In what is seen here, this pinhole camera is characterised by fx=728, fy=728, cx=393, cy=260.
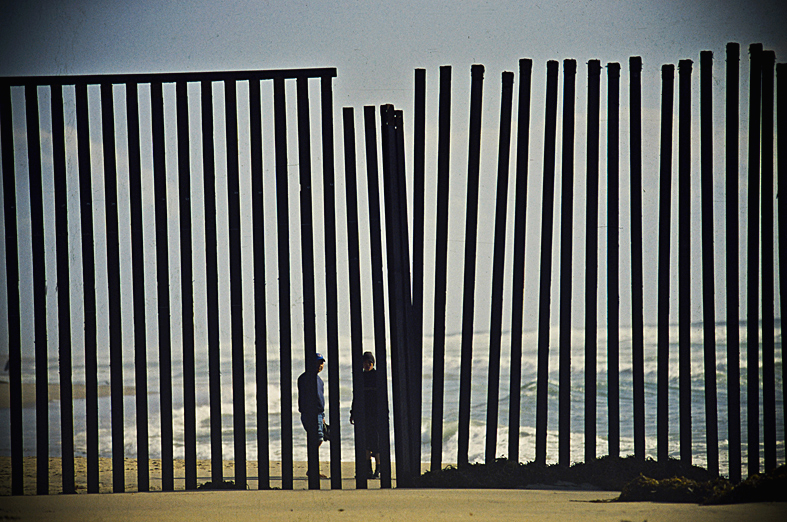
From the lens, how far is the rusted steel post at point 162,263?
512cm

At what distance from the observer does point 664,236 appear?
17.4ft

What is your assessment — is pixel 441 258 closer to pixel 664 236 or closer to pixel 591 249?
pixel 591 249

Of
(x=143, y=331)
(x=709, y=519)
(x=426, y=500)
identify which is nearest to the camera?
(x=709, y=519)

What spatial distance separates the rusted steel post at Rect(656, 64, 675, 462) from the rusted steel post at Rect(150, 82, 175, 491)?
3.47 meters

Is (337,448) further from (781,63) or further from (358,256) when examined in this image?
(781,63)

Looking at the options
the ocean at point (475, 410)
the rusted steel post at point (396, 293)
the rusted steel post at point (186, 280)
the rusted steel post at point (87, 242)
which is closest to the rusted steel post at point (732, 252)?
the rusted steel post at point (396, 293)

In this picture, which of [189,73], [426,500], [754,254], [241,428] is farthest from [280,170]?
[754,254]

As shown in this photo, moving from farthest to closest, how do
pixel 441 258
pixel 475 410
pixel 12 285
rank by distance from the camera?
pixel 475 410 → pixel 441 258 → pixel 12 285

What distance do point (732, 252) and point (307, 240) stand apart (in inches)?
120

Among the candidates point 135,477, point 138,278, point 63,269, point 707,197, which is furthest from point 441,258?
point 135,477

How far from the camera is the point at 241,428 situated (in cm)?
513

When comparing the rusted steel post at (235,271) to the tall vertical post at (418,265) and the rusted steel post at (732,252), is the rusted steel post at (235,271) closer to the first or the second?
the tall vertical post at (418,265)

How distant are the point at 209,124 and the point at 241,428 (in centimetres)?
217

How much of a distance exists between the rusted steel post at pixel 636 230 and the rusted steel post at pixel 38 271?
4174mm
